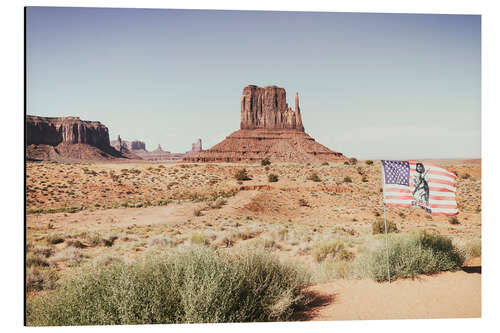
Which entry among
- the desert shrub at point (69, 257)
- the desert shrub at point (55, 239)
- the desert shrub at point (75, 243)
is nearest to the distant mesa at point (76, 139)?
the desert shrub at point (55, 239)

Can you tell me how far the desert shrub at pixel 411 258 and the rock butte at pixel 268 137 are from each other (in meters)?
75.4

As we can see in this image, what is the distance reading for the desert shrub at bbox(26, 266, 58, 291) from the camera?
6.50 m

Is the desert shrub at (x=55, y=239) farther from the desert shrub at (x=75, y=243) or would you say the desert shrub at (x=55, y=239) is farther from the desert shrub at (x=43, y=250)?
the desert shrub at (x=43, y=250)

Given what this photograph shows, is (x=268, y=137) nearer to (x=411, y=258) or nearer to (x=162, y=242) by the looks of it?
(x=162, y=242)

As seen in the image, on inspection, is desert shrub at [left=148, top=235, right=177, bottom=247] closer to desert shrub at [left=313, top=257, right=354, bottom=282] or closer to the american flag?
desert shrub at [left=313, top=257, right=354, bottom=282]

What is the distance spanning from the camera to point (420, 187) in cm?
624

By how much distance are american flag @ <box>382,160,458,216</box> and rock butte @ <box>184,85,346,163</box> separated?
76.2 meters

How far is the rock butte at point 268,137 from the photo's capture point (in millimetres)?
87625

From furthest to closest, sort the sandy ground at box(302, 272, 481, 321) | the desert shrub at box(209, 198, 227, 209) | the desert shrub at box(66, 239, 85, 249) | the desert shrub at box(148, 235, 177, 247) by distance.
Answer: the desert shrub at box(209, 198, 227, 209), the desert shrub at box(148, 235, 177, 247), the desert shrub at box(66, 239, 85, 249), the sandy ground at box(302, 272, 481, 321)

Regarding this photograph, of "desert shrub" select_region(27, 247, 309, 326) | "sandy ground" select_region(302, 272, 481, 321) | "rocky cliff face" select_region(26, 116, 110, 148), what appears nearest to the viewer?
"desert shrub" select_region(27, 247, 309, 326)

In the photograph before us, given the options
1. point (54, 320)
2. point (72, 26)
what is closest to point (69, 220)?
point (72, 26)

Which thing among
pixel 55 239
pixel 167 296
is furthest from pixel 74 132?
pixel 167 296

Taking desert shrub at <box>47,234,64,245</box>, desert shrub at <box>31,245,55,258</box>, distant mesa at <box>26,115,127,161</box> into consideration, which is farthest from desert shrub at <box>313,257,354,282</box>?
distant mesa at <box>26,115,127,161</box>

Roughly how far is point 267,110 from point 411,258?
111m
